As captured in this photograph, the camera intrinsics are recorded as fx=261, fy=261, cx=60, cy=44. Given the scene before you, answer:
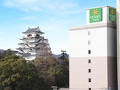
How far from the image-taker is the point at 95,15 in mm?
29484

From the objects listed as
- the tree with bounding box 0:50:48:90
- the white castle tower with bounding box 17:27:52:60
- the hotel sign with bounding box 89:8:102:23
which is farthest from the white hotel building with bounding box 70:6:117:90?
the white castle tower with bounding box 17:27:52:60

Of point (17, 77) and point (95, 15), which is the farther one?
point (17, 77)

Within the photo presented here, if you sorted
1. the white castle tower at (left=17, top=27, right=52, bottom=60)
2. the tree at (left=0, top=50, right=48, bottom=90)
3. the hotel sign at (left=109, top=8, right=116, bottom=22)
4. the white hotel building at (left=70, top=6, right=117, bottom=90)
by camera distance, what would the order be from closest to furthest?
the white hotel building at (left=70, top=6, right=117, bottom=90), the hotel sign at (left=109, top=8, right=116, bottom=22), the tree at (left=0, top=50, right=48, bottom=90), the white castle tower at (left=17, top=27, right=52, bottom=60)

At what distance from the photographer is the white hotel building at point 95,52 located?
2798 cm

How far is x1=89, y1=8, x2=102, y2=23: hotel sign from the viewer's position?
2900cm

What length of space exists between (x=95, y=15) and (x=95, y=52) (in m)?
4.25

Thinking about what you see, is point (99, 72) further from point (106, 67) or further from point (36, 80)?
point (36, 80)

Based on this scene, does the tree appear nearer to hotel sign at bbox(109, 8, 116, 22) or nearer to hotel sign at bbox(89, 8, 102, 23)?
hotel sign at bbox(89, 8, 102, 23)

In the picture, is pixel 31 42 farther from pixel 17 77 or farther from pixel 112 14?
pixel 112 14

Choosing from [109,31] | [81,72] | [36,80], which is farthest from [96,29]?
[36,80]

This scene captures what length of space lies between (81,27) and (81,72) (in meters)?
5.12

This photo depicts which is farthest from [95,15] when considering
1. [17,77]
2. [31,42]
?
[31,42]

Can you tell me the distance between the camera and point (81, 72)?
2958cm

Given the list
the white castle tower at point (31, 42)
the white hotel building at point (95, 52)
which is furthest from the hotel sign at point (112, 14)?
the white castle tower at point (31, 42)
